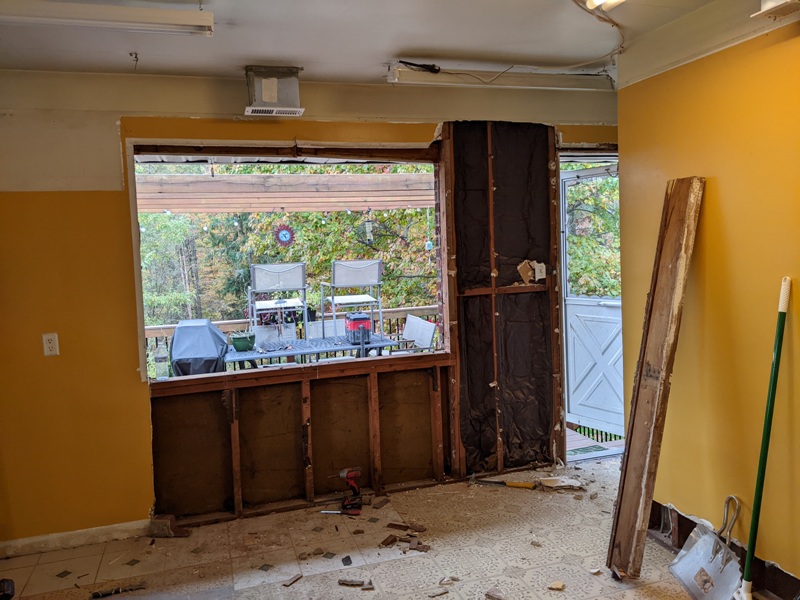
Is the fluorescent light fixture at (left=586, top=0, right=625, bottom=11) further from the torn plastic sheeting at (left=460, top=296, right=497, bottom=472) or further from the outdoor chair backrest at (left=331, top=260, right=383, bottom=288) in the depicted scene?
the outdoor chair backrest at (left=331, top=260, right=383, bottom=288)

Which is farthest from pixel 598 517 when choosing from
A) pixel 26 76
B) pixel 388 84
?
pixel 26 76

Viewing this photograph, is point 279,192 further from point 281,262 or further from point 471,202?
point 471,202

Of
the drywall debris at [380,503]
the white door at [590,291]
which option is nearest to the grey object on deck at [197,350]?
the drywall debris at [380,503]

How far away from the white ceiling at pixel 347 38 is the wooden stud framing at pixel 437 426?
1987 millimetres

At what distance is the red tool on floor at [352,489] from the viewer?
3615 millimetres

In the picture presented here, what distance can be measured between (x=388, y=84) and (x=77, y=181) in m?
1.91

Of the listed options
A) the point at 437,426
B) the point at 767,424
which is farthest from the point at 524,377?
the point at 767,424

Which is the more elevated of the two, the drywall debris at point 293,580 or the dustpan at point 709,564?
the dustpan at point 709,564

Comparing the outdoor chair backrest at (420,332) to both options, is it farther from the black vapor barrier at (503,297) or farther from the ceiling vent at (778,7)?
the ceiling vent at (778,7)

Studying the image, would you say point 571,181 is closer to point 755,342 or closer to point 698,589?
point 755,342

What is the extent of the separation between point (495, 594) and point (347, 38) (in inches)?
106

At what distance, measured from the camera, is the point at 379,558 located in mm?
3043

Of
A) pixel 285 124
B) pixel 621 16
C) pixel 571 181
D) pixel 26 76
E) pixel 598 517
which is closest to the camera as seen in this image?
pixel 621 16

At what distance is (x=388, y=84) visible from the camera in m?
3.80
